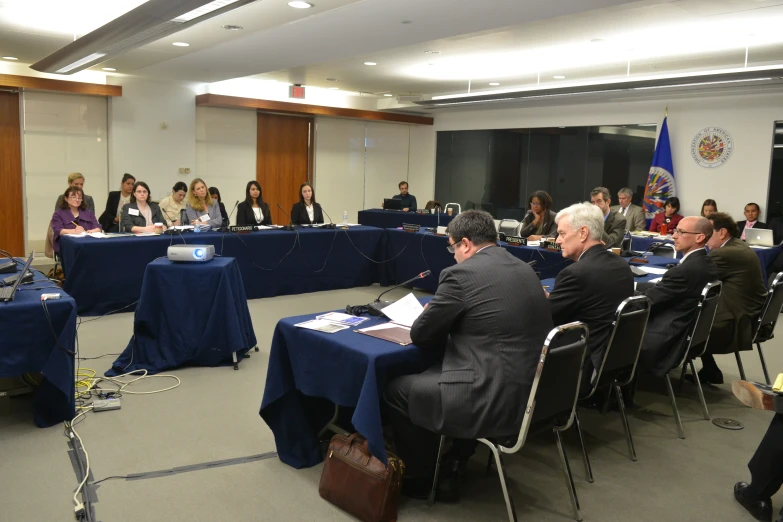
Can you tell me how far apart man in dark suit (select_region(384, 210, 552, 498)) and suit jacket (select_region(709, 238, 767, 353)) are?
206cm

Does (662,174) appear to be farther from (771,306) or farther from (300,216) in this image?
(771,306)

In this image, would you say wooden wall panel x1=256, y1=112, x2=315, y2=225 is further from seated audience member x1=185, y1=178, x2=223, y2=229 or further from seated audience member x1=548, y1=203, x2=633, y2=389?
seated audience member x1=548, y1=203, x2=633, y2=389

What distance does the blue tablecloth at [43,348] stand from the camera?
2.97 m

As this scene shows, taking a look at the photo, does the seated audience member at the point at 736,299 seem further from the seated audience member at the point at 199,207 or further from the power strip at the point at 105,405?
the seated audience member at the point at 199,207

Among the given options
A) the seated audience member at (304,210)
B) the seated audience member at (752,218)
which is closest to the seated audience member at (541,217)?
the seated audience member at (304,210)

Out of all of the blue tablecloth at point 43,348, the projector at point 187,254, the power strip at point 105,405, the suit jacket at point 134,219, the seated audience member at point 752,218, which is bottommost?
the power strip at point 105,405

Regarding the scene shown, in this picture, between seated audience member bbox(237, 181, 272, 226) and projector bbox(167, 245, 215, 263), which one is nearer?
projector bbox(167, 245, 215, 263)

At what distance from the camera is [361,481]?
2.38 m

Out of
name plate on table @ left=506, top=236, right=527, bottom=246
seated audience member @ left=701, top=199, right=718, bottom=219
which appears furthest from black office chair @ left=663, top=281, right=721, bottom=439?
seated audience member @ left=701, top=199, right=718, bottom=219

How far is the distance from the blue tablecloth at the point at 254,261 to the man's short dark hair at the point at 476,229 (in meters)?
3.89

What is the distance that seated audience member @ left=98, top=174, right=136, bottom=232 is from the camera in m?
6.83

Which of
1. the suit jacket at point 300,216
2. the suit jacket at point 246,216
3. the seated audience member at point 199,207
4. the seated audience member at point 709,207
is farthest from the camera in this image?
the seated audience member at point 709,207

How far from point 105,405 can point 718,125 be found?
8.23m

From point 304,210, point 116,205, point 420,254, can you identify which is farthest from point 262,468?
point 116,205
